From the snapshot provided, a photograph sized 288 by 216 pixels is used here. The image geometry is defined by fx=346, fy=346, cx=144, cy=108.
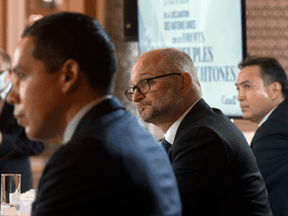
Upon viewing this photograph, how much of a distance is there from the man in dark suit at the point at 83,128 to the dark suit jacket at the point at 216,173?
45 cm

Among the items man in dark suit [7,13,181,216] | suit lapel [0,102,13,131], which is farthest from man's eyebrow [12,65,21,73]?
suit lapel [0,102,13,131]

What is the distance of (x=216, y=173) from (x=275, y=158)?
1.03 meters

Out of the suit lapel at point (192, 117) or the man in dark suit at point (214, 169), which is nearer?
the man in dark suit at point (214, 169)

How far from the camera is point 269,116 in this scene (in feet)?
7.77

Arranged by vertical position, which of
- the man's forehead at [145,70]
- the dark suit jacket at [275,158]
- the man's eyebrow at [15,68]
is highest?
the man's eyebrow at [15,68]

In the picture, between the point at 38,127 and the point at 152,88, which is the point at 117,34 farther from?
the point at 38,127

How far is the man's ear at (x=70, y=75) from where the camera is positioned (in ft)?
2.48

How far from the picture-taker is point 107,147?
0.65 meters

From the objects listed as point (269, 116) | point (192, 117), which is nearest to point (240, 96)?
point (269, 116)

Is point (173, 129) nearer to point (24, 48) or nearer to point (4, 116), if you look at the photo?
point (24, 48)

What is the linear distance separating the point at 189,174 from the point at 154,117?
58 cm

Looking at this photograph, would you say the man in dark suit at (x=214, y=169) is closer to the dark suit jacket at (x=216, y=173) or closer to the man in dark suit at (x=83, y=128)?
the dark suit jacket at (x=216, y=173)

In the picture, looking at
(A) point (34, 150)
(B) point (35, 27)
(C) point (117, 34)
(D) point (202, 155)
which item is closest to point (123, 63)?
(C) point (117, 34)

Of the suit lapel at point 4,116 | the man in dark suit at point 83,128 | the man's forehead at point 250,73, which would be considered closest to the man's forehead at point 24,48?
the man in dark suit at point 83,128
